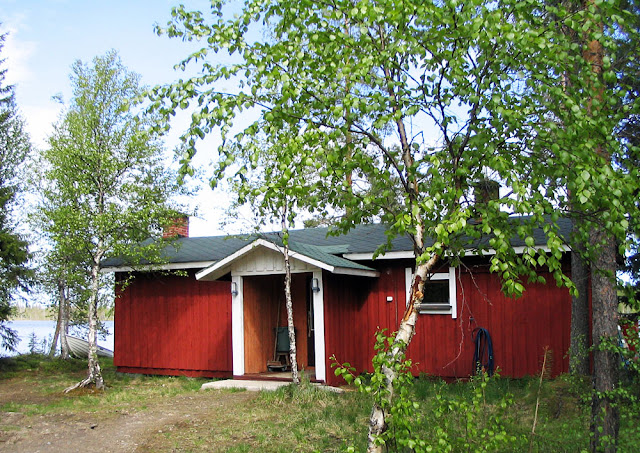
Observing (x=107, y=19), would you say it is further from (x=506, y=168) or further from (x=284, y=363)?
(x=284, y=363)

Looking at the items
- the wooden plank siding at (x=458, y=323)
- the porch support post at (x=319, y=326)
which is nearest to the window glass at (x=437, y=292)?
the wooden plank siding at (x=458, y=323)

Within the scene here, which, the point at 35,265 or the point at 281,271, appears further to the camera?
the point at 35,265

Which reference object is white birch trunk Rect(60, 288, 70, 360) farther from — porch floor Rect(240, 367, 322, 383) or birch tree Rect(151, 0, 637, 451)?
birch tree Rect(151, 0, 637, 451)

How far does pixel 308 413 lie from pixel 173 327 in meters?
6.00

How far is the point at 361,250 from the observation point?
11.6 metres

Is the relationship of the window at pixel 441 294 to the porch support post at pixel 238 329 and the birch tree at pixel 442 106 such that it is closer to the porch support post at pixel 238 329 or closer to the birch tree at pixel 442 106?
the porch support post at pixel 238 329

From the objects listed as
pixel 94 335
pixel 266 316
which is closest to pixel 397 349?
pixel 266 316

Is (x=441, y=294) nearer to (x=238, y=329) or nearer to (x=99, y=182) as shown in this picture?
(x=238, y=329)

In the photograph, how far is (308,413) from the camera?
848 cm

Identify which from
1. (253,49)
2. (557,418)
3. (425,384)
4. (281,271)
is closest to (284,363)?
(281,271)

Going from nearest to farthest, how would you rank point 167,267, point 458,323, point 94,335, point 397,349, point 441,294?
point 397,349 → point 458,323 → point 441,294 → point 94,335 → point 167,267

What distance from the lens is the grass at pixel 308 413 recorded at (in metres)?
6.25

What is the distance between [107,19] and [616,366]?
23.6 ft

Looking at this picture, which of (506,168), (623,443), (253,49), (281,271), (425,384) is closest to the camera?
(506,168)
